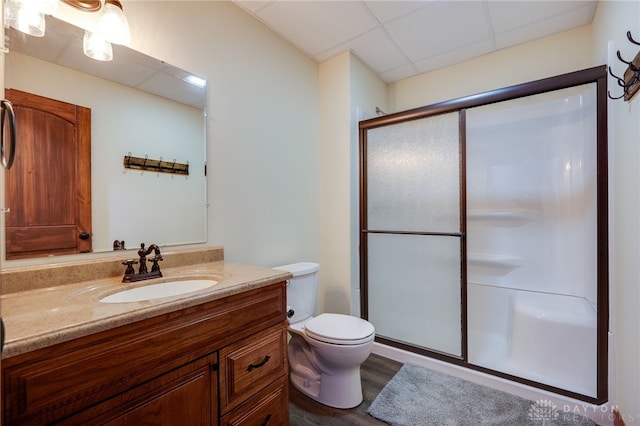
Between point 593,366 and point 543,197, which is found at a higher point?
point 543,197

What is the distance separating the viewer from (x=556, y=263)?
2.10 m

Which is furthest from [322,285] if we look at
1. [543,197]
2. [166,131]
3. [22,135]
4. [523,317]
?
[22,135]

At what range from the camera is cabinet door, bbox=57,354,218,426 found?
763 millimetres

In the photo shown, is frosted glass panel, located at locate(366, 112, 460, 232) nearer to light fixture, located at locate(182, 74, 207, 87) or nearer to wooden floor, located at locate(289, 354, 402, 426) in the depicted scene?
wooden floor, located at locate(289, 354, 402, 426)

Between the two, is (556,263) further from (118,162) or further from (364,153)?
(118,162)

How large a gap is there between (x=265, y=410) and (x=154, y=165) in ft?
4.15

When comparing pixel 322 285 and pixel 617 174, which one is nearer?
pixel 617 174

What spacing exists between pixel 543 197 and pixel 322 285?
186cm

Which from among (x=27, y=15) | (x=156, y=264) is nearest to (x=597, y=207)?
(x=156, y=264)

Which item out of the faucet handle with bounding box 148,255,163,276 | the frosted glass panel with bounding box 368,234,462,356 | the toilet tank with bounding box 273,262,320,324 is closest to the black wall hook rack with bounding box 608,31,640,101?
the frosted glass panel with bounding box 368,234,462,356

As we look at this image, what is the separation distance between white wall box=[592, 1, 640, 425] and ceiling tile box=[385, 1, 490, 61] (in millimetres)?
681

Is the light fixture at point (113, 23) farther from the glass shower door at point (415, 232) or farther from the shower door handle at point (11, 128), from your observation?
the glass shower door at point (415, 232)

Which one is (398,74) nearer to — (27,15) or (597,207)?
(597,207)

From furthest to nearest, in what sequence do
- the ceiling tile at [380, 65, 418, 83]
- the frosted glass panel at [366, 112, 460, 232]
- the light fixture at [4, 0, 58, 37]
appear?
the ceiling tile at [380, 65, 418, 83]
the frosted glass panel at [366, 112, 460, 232]
the light fixture at [4, 0, 58, 37]
